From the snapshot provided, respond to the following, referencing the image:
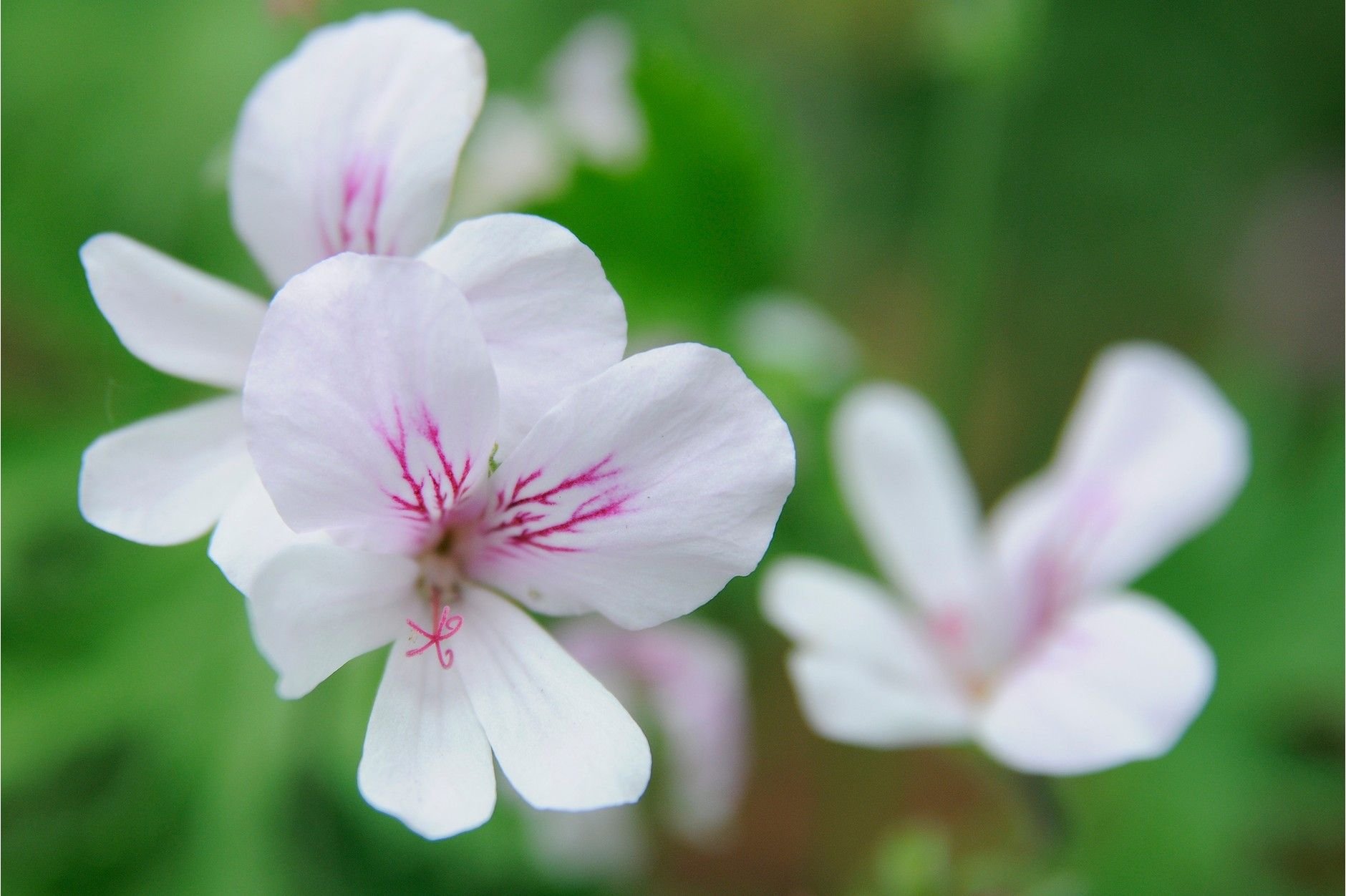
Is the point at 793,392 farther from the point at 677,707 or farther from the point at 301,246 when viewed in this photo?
the point at 301,246

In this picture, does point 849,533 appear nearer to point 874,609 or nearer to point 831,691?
point 874,609

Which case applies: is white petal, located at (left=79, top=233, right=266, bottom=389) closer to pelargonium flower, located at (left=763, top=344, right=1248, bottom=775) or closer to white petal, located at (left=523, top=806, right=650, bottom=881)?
pelargonium flower, located at (left=763, top=344, right=1248, bottom=775)

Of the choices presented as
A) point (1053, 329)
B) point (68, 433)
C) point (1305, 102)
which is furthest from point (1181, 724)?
point (1305, 102)

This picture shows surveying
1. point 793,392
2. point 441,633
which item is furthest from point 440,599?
point 793,392

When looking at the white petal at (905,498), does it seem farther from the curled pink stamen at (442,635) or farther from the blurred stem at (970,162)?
the curled pink stamen at (442,635)

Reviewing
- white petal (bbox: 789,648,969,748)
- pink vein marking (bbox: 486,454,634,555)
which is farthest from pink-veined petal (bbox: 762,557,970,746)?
pink vein marking (bbox: 486,454,634,555)

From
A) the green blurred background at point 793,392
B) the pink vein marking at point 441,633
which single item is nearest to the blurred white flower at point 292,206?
the pink vein marking at point 441,633
